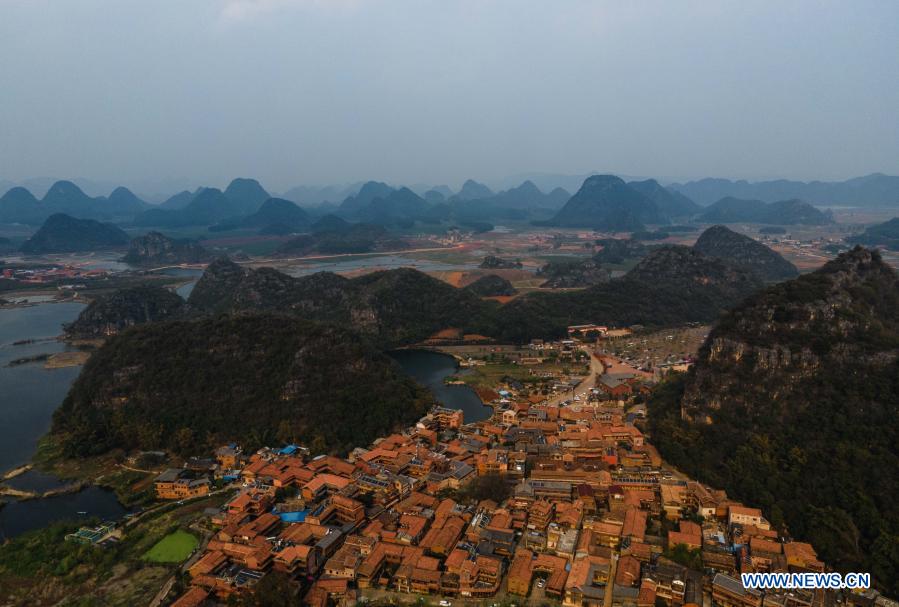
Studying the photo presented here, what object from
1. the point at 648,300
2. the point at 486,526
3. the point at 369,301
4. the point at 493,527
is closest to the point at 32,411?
the point at 369,301

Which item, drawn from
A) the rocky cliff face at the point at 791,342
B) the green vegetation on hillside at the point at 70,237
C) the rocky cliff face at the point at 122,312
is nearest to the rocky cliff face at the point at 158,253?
the green vegetation on hillside at the point at 70,237

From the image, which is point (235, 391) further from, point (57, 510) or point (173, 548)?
point (173, 548)

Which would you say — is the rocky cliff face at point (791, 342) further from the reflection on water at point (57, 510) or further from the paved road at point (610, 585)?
the reflection on water at point (57, 510)

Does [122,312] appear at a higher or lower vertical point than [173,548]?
higher

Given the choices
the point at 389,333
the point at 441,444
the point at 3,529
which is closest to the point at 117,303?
the point at 389,333

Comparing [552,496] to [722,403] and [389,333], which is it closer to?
[722,403]

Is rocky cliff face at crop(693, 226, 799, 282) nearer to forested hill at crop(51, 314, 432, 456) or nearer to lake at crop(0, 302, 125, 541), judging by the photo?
forested hill at crop(51, 314, 432, 456)
